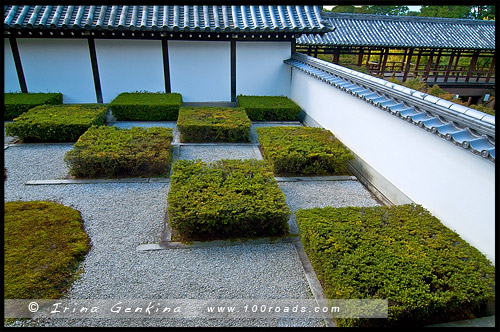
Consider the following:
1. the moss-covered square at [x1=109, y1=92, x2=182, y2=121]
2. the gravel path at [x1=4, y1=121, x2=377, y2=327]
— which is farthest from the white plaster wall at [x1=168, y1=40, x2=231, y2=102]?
the gravel path at [x1=4, y1=121, x2=377, y2=327]

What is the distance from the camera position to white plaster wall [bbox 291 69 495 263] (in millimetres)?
3947

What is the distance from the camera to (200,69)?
39.5ft

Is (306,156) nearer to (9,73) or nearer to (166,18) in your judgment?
(166,18)

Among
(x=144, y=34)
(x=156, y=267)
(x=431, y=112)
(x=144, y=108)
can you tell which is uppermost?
(x=144, y=34)

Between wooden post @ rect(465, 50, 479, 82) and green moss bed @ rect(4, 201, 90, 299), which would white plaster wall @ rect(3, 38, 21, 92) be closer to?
green moss bed @ rect(4, 201, 90, 299)

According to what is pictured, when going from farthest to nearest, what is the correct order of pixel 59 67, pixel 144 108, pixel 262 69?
1. pixel 262 69
2. pixel 59 67
3. pixel 144 108

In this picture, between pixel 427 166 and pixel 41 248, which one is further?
pixel 427 166

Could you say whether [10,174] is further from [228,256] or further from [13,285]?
[228,256]

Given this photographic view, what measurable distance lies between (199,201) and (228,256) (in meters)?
1.00

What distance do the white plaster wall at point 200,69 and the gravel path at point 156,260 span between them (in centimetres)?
684

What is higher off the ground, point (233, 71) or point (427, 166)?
point (233, 71)

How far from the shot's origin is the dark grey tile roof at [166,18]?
34.0 ft

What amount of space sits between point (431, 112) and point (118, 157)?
6.05 m

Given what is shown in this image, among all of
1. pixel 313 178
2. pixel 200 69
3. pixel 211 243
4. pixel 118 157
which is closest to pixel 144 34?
pixel 200 69
